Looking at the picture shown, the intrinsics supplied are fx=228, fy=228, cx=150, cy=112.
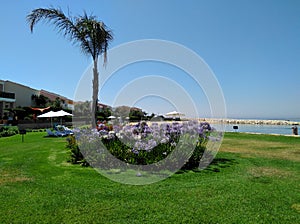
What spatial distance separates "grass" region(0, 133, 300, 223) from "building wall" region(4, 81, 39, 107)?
3413 centimetres

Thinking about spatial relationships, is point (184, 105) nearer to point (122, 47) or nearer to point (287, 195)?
point (122, 47)

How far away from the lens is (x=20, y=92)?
3631 centimetres

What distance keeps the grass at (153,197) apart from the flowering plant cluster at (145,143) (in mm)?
526

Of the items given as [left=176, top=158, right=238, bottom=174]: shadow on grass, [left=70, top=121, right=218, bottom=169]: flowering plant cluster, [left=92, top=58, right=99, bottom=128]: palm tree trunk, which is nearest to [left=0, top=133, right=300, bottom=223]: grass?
[left=176, top=158, right=238, bottom=174]: shadow on grass

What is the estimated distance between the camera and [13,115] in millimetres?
28469

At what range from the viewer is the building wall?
3456 cm

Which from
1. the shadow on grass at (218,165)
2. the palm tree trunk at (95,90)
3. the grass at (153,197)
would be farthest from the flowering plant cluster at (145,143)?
the palm tree trunk at (95,90)

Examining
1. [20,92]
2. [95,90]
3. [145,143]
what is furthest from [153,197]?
[20,92]

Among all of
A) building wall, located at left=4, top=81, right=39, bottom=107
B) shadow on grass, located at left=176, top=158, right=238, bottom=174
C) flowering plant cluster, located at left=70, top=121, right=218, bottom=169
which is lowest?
shadow on grass, located at left=176, top=158, right=238, bottom=174

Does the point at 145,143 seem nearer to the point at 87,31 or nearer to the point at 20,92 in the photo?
the point at 87,31

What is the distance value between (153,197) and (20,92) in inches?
1527

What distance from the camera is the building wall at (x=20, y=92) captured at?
113 feet

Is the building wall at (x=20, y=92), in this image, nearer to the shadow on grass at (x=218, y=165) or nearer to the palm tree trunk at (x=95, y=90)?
the palm tree trunk at (x=95, y=90)

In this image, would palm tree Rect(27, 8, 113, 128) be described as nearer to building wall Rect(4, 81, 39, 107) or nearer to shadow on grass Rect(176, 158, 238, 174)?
shadow on grass Rect(176, 158, 238, 174)
